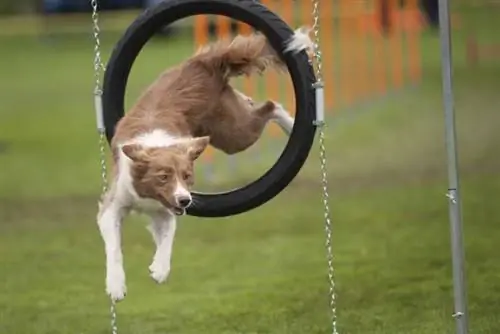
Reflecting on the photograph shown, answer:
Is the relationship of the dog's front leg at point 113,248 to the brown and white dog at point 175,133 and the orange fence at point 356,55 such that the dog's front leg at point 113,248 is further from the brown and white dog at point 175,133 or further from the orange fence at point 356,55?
the orange fence at point 356,55

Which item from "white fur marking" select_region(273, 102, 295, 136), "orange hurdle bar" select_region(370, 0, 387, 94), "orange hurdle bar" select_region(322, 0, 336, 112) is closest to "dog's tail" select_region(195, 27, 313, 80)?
"white fur marking" select_region(273, 102, 295, 136)

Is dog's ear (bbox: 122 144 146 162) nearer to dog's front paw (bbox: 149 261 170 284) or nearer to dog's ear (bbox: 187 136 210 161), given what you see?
dog's ear (bbox: 187 136 210 161)

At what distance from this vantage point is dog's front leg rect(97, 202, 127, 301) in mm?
5477

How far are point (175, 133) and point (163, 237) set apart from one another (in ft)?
1.60

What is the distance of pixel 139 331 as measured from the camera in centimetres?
800

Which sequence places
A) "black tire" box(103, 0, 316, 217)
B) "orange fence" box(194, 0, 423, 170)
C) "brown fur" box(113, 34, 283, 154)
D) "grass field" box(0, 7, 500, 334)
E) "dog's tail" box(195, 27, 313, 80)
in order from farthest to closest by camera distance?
"orange fence" box(194, 0, 423, 170) < "grass field" box(0, 7, 500, 334) < "dog's tail" box(195, 27, 313, 80) < "black tire" box(103, 0, 316, 217) < "brown fur" box(113, 34, 283, 154)

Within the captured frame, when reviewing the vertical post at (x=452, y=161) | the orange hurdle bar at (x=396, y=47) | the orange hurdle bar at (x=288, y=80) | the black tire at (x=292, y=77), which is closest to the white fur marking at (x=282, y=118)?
the black tire at (x=292, y=77)

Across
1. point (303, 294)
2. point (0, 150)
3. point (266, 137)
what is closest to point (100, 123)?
point (303, 294)

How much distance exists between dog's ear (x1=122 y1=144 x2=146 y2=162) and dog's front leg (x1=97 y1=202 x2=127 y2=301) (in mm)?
352

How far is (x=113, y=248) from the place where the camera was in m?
5.52

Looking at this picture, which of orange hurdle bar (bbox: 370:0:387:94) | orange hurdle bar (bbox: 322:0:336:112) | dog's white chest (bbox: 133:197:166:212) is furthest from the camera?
orange hurdle bar (bbox: 370:0:387:94)

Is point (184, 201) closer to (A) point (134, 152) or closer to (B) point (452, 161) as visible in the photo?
(A) point (134, 152)

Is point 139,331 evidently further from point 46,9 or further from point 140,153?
point 46,9

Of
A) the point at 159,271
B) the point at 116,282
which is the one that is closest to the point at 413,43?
the point at 159,271
